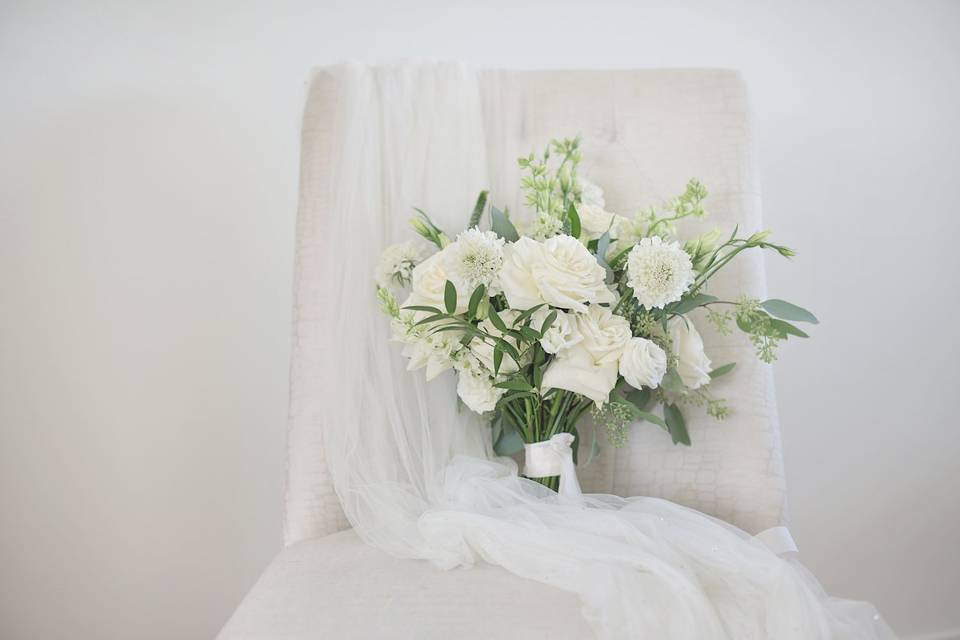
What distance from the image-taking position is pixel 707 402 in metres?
→ 1.01

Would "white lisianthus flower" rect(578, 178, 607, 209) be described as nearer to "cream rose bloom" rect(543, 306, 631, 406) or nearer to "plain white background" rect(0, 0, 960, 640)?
"cream rose bloom" rect(543, 306, 631, 406)

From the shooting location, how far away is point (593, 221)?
96 cm

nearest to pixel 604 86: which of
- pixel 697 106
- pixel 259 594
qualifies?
pixel 697 106

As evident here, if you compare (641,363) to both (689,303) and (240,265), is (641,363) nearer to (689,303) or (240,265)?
(689,303)

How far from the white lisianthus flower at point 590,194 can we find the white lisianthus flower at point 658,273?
18 centimetres

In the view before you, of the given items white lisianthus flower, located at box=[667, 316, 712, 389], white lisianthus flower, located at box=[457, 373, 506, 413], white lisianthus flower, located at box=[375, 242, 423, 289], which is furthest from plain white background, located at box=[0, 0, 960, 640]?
white lisianthus flower, located at box=[667, 316, 712, 389]

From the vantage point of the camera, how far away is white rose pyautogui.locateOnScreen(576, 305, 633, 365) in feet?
2.82

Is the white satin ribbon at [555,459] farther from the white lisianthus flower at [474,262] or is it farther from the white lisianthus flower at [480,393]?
the white lisianthus flower at [474,262]

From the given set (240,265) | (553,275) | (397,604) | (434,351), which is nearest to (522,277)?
(553,275)

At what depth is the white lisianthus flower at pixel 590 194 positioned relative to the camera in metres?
1.00

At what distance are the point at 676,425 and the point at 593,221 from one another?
0.29 metres

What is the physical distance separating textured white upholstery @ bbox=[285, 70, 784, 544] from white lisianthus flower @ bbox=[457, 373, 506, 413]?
21 centimetres

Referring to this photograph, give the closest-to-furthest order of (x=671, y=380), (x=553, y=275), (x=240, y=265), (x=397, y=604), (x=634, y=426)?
(x=397, y=604) < (x=553, y=275) < (x=671, y=380) < (x=634, y=426) < (x=240, y=265)

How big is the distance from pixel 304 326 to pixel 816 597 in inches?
26.9
